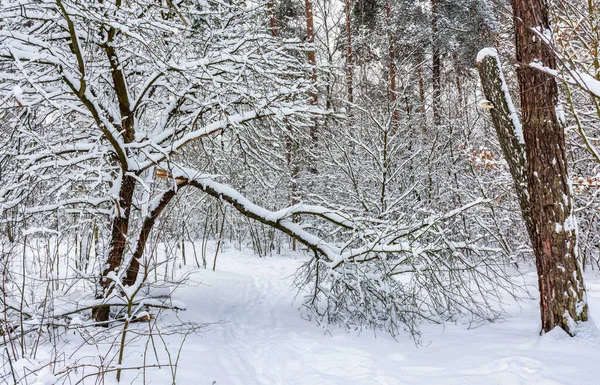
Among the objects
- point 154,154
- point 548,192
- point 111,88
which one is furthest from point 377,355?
point 111,88

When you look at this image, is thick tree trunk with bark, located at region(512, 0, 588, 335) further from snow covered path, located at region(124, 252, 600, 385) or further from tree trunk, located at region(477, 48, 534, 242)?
snow covered path, located at region(124, 252, 600, 385)

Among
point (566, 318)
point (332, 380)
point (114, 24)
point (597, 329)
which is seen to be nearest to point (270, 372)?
point (332, 380)

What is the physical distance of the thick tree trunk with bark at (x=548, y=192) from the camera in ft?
11.9

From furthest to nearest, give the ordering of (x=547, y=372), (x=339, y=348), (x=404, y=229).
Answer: (x=404, y=229) → (x=339, y=348) → (x=547, y=372)

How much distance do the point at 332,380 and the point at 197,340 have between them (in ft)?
6.02

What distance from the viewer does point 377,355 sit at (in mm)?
4070

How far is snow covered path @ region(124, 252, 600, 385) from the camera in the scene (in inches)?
120

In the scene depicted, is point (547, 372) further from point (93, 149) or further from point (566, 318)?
point (93, 149)

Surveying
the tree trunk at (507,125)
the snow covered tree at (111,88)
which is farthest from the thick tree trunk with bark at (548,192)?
the snow covered tree at (111,88)

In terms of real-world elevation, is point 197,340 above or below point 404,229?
below

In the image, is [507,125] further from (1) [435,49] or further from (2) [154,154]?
(1) [435,49]

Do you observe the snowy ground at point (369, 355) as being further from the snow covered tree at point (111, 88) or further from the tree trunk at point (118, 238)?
the snow covered tree at point (111, 88)

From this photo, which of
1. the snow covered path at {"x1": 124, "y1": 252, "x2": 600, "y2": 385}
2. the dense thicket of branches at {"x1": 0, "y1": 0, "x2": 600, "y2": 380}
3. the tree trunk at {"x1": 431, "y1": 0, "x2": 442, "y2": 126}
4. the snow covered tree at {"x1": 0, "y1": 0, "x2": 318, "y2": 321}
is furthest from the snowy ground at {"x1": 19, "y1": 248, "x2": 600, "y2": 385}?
the tree trunk at {"x1": 431, "y1": 0, "x2": 442, "y2": 126}

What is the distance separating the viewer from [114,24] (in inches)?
146
